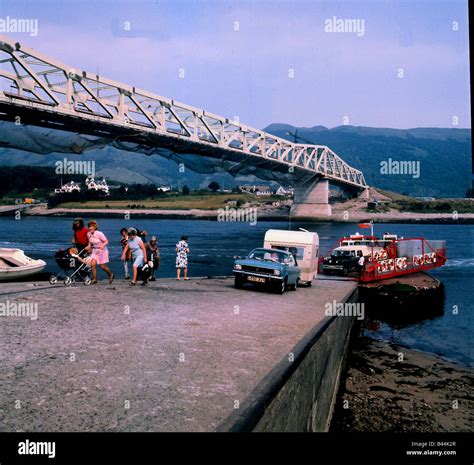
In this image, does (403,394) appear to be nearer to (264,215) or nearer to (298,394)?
(298,394)

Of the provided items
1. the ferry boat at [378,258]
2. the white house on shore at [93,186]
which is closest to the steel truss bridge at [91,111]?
the ferry boat at [378,258]

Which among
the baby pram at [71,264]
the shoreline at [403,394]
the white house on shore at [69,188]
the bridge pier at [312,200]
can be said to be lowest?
the shoreline at [403,394]

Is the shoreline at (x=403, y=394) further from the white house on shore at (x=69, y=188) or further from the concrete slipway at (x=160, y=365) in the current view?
the white house on shore at (x=69, y=188)

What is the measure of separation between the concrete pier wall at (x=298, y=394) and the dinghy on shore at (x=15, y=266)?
65.6ft

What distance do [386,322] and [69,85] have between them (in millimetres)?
47616

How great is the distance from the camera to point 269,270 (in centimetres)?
1841

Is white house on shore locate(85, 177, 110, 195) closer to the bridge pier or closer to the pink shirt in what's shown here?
the bridge pier

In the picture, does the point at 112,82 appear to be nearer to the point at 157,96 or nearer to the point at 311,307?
the point at 157,96

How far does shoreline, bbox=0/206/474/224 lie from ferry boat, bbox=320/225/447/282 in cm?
9044

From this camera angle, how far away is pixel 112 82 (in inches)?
2648

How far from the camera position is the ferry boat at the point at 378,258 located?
31.7m

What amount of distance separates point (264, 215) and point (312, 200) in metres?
19.2

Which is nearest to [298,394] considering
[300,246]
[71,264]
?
[71,264]

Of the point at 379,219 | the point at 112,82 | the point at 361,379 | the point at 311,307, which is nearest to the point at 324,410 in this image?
the point at 311,307
